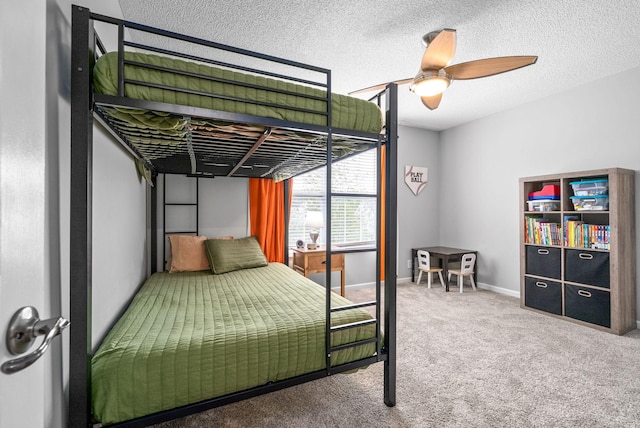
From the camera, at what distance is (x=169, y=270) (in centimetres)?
321

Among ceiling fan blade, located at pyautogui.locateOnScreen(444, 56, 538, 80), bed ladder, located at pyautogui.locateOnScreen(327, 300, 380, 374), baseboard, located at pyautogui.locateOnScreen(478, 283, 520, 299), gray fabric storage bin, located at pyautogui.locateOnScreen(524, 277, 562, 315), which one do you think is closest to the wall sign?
baseboard, located at pyautogui.locateOnScreen(478, 283, 520, 299)

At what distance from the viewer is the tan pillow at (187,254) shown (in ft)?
10.5

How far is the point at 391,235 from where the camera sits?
1.76m

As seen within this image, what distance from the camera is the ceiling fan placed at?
6.68 feet

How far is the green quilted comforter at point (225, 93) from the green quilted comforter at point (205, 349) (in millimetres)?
1123

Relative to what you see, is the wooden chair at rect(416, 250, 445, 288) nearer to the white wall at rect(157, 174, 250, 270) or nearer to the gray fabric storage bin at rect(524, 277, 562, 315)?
the gray fabric storage bin at rect(524, 277, 562, 315)

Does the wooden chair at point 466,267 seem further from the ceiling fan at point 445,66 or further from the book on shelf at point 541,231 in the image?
the ceiling fan at point 445,66

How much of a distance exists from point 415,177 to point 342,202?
143cm

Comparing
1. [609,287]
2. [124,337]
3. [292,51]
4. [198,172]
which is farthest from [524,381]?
[198,172]

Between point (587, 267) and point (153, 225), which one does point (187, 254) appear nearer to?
point (153, 225)

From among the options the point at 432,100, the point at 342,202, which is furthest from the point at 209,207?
the point at 432,100

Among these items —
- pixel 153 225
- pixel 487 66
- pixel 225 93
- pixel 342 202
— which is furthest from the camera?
pixel 342 202

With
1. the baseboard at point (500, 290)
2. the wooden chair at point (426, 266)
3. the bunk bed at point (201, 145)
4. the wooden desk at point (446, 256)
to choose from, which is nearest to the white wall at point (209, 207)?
the bunk bed at point (201, 145)

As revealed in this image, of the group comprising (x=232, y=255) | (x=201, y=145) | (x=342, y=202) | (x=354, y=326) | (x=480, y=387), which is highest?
(x=201, y=145)
